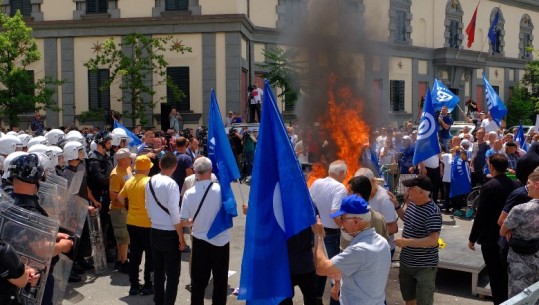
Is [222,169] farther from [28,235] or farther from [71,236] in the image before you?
[28,235]

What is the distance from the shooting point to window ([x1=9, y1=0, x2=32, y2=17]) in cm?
2673

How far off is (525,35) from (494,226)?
40223 millimetres

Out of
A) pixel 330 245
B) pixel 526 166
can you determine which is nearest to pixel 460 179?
pixel 526 166

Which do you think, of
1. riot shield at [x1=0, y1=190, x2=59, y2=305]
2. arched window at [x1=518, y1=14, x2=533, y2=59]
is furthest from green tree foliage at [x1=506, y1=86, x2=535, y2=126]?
riot shield at [x1=0, y1=190, x2=59, y2=305]

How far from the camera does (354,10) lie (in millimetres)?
12820

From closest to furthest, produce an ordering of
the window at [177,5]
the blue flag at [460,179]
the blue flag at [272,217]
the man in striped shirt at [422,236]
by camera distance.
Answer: the blue flag at [272,217] → the man in striped shirt at [422,236] → the blue flag at [460,179] → the window at [177,5]

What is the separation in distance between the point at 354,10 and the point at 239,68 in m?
12.0

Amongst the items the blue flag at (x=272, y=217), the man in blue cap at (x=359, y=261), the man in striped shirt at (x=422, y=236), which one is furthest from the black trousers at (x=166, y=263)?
the man in blue cap at (x=359, y=261)

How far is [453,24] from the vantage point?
35.1 metres

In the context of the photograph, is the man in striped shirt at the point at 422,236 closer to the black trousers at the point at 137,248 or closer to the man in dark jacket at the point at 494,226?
the man in dark jacket at the point at 494,226

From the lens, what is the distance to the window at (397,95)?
31319 millimetres

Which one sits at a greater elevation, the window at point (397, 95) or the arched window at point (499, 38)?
the arched window at point (499, 38)

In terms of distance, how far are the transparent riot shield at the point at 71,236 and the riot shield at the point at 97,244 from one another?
2286 millimetres

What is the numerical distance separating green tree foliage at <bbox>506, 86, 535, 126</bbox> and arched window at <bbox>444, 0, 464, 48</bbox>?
6.59 m
